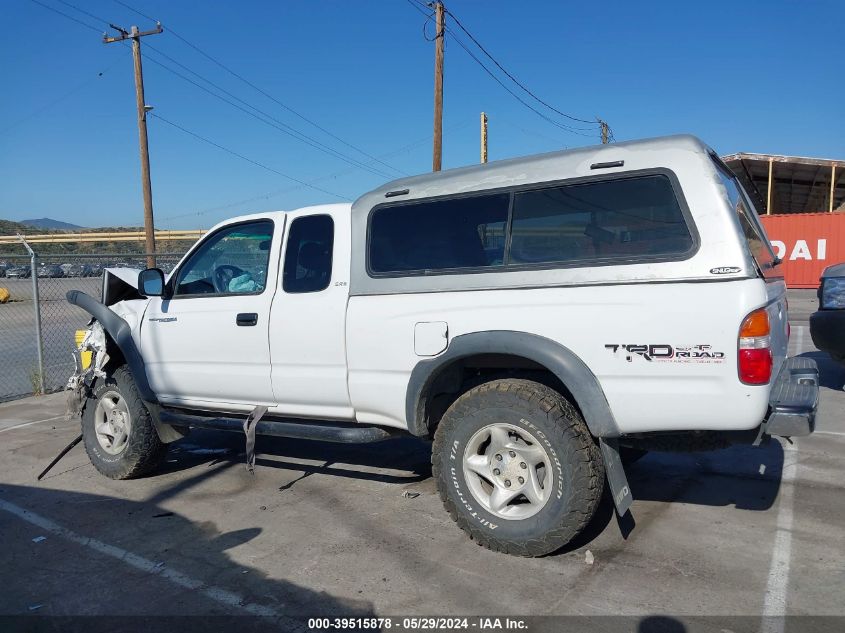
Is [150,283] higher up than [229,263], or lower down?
lower down

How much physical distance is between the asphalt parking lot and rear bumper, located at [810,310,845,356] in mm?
1353

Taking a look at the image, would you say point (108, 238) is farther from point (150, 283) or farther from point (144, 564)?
point (144, 564)

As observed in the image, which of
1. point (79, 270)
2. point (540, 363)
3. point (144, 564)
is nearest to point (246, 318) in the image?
point (144, 564)

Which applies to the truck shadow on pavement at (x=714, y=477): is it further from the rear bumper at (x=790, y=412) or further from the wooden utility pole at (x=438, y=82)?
the wooden utility pole at (x=438, y=82)

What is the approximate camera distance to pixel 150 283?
5293mm

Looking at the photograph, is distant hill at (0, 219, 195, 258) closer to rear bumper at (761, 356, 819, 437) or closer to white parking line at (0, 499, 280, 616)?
white parking line at (0, 499, 280, 616)

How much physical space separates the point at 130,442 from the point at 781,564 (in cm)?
460

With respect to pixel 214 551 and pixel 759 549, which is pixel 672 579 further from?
pixel 214 551

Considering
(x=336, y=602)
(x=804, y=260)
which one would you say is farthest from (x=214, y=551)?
(x=804, y=260)

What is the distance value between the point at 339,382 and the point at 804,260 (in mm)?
23394

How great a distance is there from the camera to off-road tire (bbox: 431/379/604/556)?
3582 mm

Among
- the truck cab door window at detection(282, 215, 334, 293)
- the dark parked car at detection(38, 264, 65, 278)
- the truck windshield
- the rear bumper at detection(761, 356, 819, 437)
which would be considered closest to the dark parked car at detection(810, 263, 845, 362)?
the truck windshield

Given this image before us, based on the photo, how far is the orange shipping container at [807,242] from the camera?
22703 millimetres

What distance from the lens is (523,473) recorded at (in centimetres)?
379
